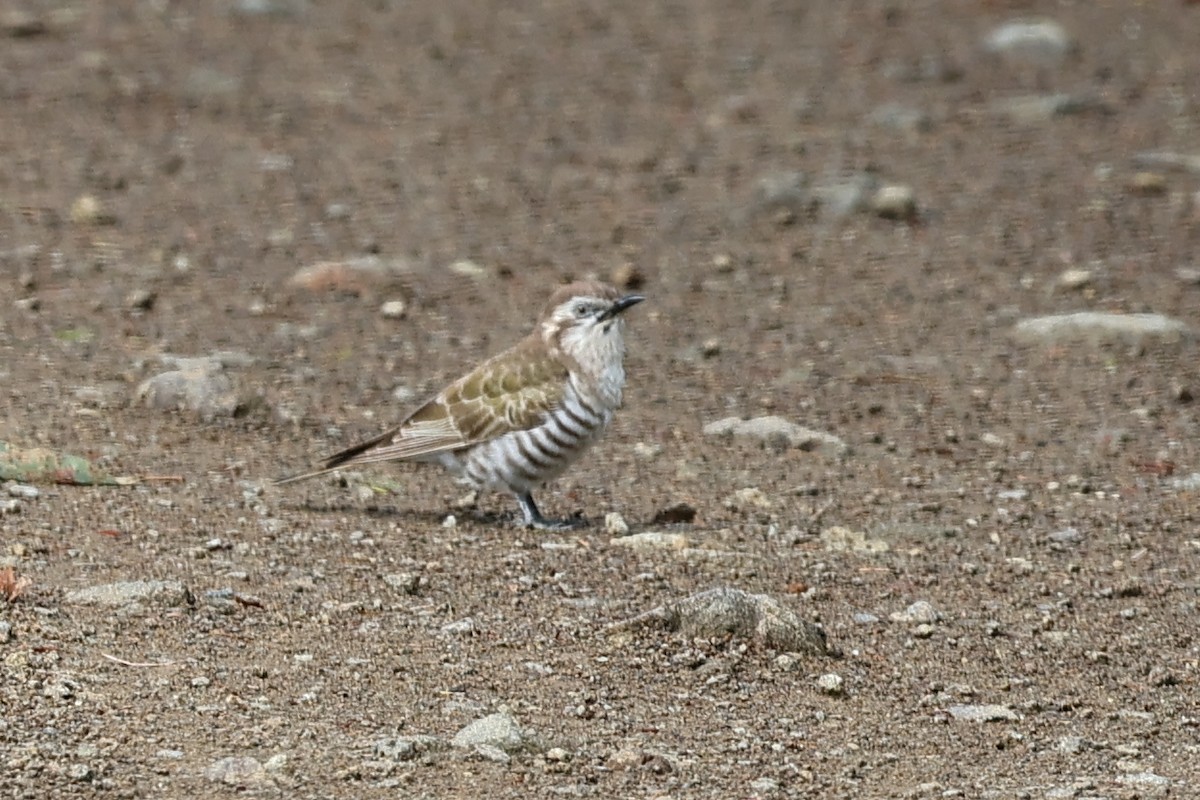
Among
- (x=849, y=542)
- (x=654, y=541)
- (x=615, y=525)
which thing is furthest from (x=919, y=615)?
(x=615, y=525)

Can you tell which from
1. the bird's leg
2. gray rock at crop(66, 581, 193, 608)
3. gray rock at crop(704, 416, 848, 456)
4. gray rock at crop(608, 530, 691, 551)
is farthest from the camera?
gray rock at crop(704, 416, 848, 456)

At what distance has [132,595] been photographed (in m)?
6.50

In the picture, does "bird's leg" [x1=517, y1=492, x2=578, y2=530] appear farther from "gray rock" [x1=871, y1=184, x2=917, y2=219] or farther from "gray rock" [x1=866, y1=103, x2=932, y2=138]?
"gray rock" [x1=866, y1=103, x2=932, y2=138]

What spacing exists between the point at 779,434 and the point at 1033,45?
29.8 ft

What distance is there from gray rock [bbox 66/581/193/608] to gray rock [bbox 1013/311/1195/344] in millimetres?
6264

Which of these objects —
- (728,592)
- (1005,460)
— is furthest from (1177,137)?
(728,592)

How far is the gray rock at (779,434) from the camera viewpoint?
9.67 m

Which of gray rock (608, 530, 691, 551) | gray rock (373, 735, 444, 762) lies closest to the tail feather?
gray rock (608, 530, 691, 551)

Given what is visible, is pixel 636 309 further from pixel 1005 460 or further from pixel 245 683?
pixel 245 683

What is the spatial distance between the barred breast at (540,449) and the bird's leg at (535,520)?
0.12 feet

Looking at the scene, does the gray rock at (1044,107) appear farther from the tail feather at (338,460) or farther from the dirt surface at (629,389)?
the tail feather at (338,460)

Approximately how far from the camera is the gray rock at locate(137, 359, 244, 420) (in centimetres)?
924

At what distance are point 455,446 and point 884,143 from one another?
7703 millimetres

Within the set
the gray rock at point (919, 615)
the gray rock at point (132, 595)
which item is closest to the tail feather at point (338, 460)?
the gray rock at point (132, 595)
